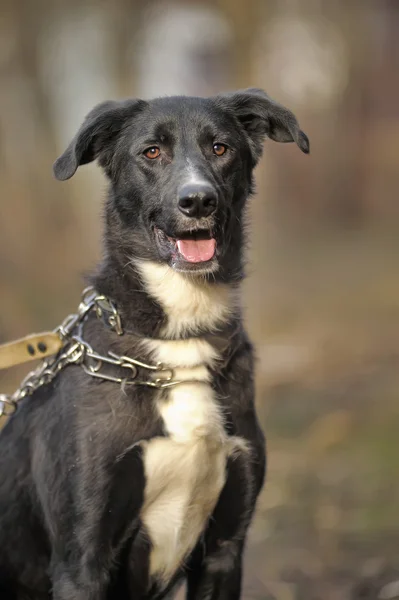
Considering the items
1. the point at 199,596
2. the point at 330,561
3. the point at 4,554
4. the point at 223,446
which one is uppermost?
the point at 223,446

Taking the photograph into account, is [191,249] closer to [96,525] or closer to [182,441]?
[182,441]

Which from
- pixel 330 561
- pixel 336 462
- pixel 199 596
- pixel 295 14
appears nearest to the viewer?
pixel 199 596

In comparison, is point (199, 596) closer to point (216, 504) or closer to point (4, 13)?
point (216, 504)

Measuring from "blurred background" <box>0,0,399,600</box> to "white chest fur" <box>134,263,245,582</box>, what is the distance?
358 cm

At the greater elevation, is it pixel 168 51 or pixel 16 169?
pixel 168 51

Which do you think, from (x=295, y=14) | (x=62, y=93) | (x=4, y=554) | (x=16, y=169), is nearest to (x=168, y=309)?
(x=4, y=554)

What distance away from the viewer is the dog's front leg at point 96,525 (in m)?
3.09

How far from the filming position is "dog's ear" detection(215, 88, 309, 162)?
11.6 feet

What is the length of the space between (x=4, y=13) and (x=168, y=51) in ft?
7.71

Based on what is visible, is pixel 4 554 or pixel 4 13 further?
pixel 4 13

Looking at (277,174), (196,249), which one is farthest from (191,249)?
(277,174)

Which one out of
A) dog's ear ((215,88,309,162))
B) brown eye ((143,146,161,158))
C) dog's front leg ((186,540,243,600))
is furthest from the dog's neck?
dog's front leg ((186,540,243,600))

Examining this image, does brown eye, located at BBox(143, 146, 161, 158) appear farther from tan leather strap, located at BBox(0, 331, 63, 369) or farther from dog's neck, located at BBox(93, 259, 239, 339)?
tan leather strap, located at BBox(0, 331, 63, 369)

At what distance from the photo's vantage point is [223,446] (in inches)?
129
